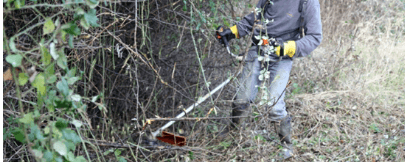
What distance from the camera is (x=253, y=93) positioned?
10.2ft

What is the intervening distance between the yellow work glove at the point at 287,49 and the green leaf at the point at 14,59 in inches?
82.9

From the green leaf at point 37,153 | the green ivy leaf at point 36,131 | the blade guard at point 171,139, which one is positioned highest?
the green ivy leaf at point 36,131

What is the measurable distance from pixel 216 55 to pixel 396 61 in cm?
300

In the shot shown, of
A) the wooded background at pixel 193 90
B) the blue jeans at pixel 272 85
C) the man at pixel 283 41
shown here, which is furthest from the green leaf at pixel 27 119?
the blue jeans at pixel 272 85

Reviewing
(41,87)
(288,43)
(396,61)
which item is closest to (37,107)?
(41,87)

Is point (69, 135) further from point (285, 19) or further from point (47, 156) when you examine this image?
point (285, 19)

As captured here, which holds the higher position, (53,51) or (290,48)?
(53,51)

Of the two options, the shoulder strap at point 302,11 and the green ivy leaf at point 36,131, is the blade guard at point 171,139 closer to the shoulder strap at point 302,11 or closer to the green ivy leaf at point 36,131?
the shoulder strap at point 302,11

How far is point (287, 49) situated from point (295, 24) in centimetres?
38

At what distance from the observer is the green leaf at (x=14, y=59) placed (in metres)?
0.98

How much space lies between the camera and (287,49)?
2.82 meters

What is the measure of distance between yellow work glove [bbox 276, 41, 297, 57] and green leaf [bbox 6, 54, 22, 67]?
2.10m

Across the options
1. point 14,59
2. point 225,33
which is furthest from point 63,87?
point 225,33

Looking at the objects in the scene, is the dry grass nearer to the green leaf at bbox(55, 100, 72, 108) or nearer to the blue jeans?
the blue jeans
